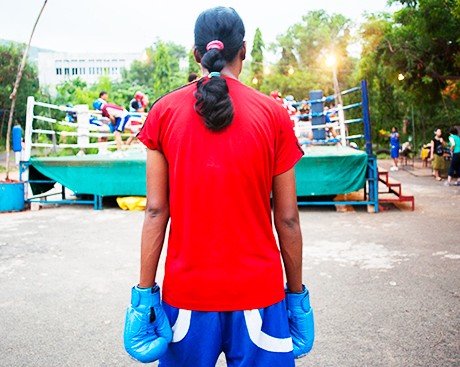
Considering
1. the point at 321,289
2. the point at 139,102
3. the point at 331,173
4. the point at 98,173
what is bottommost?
the point at 321,289

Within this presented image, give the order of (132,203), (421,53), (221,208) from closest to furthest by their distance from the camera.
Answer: (221,208) → (132,203) → (421,53)

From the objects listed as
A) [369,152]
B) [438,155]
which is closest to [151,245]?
[369,152]

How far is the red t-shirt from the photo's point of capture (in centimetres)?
178

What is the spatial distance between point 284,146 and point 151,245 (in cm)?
61

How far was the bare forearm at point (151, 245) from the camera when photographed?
1937 millimetres

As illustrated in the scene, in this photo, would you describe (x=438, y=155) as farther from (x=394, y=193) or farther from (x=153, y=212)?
(x=153, y=212)

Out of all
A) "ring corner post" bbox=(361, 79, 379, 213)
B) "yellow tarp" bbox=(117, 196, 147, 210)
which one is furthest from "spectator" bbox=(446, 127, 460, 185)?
"yellow tarp" bbox=(117, 196, 147, 210)

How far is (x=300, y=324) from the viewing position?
77.1 inches

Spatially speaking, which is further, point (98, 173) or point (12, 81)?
point (12, 81)

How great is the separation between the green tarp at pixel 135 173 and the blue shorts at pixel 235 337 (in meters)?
7.65

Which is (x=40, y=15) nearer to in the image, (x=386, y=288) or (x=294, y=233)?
(x=386, y=288)

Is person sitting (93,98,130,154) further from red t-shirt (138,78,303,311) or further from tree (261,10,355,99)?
tree (261,10,355,99)

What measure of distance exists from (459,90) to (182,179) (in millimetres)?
17471

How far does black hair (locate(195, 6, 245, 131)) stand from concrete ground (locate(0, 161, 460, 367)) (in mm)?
2184
